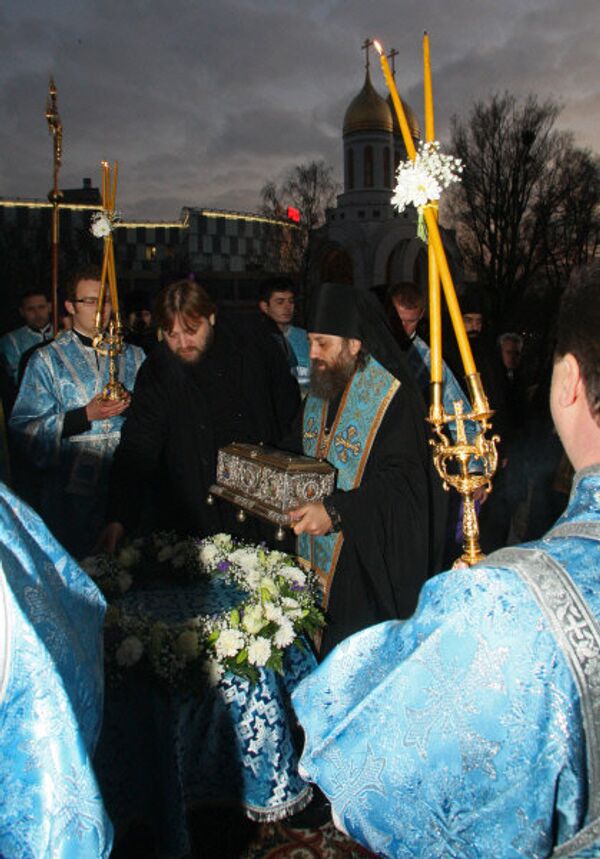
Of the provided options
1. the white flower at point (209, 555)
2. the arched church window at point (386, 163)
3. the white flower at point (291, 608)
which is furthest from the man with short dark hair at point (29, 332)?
the arched church window at point (386, 163)

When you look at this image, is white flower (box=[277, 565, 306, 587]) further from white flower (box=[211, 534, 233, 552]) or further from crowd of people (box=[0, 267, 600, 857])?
white flower (box=[211, 534, 233, 552])

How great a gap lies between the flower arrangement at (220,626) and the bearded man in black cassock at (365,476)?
223mm

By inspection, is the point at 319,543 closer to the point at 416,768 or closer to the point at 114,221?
the point at 114,221

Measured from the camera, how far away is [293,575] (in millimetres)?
2875

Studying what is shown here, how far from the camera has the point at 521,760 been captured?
1054 mm

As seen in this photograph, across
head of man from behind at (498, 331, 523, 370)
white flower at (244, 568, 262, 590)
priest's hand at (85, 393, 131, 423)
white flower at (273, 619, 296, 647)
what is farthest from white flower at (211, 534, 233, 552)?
head of man from behind at (498, 331, 523, 370)

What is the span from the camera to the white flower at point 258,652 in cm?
243

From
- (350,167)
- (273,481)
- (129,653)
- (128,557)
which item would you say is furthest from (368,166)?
(129,653)

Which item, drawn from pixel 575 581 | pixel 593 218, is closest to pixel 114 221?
pixel 575 581

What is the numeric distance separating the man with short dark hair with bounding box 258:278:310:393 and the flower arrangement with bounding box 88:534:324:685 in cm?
374

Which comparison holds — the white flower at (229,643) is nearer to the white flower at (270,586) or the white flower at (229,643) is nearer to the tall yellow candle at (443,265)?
the white flower at (270,586)

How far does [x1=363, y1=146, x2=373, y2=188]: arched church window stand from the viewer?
43031 millimetres

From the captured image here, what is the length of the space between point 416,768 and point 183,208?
56445mm

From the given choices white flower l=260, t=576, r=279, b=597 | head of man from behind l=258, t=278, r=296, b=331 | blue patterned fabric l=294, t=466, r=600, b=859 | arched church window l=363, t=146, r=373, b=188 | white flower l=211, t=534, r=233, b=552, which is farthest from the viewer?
arched church window l=363, t=146, r=373, b=188
